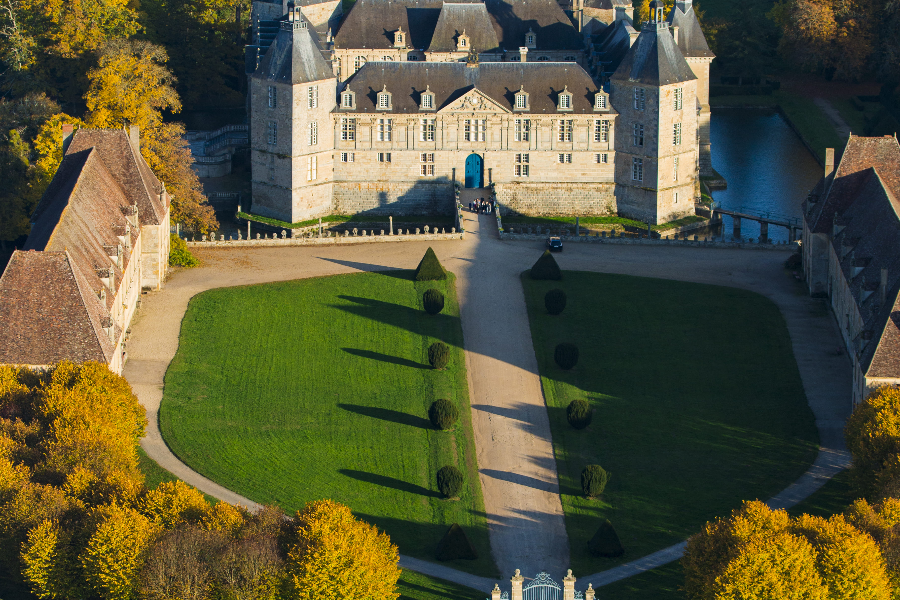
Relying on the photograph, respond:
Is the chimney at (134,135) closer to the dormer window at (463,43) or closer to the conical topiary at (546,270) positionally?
the conical topiary at (546,270)

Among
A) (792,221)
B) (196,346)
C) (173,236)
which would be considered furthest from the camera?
(792,221)

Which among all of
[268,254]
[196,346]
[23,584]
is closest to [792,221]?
[268,254]

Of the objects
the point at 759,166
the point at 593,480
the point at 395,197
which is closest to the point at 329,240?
the point at 395,197

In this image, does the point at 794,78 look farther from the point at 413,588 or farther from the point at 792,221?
the point at 413,588

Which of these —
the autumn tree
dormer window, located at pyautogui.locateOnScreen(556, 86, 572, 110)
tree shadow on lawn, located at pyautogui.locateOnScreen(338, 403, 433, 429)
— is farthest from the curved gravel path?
dormer window, located at pyautogui.locateOnScreen(556, 86, 572, 110)

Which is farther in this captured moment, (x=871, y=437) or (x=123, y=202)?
(x=123, y=202)

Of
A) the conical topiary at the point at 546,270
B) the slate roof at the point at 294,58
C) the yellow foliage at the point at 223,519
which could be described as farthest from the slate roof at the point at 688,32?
the yellow foliage at the point at 223,519
